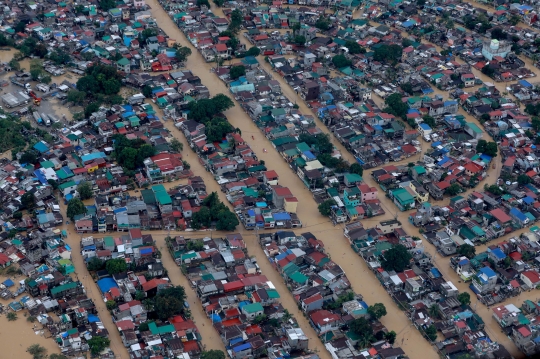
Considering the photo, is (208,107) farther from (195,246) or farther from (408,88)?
(408,88)

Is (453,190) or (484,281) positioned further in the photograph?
(453,190)

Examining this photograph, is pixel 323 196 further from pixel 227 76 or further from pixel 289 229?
pixel 227 76

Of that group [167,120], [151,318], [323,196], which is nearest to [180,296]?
[151,318]

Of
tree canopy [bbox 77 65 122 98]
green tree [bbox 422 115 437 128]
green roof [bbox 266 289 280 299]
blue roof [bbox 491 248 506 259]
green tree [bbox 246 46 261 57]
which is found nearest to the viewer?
green roof [bbox 266 289 280 299]

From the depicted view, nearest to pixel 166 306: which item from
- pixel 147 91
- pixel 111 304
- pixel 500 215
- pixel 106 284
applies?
pixel 111 304

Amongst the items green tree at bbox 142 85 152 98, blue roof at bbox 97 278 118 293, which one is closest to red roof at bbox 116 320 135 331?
blue roof at bbox 97 278 118 293

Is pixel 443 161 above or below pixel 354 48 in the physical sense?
below

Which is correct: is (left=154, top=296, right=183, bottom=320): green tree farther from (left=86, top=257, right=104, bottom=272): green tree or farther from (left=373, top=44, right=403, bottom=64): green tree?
(left=373, top=44, right=403, bottom=64): green tree
